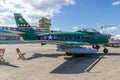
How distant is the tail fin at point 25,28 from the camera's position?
63.2 feet

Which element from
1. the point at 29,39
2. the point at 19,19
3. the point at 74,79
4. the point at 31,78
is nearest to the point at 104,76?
the point at 74,79

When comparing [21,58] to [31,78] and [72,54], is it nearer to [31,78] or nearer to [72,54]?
[72,54]

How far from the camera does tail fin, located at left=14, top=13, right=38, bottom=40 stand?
19266mm

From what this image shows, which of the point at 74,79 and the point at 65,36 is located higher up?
the point at 65,36

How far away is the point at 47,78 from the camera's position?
28.4 feet

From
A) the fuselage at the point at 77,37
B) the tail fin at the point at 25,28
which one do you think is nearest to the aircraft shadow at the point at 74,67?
the fuselage at the point at 77,37

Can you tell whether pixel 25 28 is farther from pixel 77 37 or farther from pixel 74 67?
pixel 74 67

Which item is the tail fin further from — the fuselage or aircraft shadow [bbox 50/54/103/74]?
aircraft shadow [bbox 50/54/103/74]

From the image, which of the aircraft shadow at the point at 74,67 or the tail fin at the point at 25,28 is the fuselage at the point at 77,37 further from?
the aircraft shadow at the point at 74,67

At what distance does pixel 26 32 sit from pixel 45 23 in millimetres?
96121

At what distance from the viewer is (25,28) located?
19641 millimetres

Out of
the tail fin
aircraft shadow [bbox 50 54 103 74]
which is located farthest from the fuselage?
aircraft shadow [bbox 50 54 103 74]

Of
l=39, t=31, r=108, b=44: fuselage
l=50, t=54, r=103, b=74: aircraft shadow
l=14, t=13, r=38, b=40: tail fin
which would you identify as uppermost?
l=14, t=13, r=38, b=40: tail fin

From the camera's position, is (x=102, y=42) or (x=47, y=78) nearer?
(x=47, y=78)
